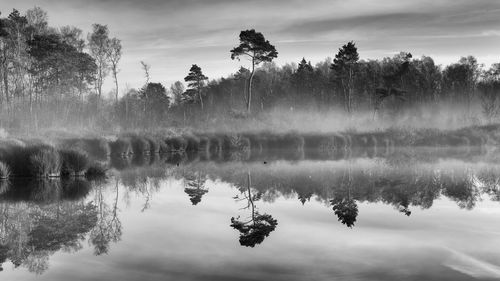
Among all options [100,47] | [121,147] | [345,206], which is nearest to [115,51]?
[100,47]

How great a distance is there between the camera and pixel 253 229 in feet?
31.6

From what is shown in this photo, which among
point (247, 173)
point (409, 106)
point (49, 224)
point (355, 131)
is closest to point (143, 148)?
point (247, 173)

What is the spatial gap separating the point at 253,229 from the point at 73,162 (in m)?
10.7

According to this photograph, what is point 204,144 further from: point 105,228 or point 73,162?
point 105,228

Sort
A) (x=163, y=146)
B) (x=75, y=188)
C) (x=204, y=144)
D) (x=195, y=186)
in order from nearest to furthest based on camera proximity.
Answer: (x=75, y=188) < (x=195, y=186) < (x=163, y=146) < (x=204, y=144)

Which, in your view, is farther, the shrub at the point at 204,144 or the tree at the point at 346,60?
the tree at the point at 346,60

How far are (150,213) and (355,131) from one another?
33.3m

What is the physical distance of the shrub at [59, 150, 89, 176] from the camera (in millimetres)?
18016

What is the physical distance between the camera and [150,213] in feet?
38.5

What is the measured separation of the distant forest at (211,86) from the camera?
149 feet

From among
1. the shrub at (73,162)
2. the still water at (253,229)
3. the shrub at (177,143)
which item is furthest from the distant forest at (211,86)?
the still water at (253,229)

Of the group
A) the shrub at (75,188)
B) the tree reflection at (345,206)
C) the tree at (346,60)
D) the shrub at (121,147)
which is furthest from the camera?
the tree at (346,60)

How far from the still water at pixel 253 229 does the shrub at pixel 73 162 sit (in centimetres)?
127

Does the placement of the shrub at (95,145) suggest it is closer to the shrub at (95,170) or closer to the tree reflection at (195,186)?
the tree reflection at (195,186)
